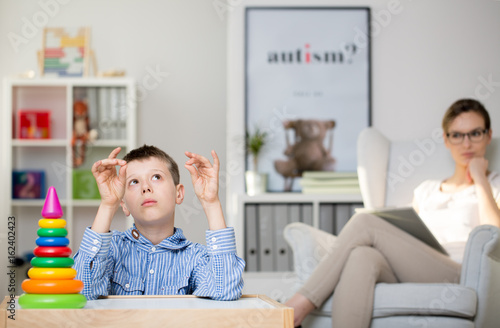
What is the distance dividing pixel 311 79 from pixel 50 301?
2.92 meters

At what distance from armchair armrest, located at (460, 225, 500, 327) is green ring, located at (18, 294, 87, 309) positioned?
4.78ft

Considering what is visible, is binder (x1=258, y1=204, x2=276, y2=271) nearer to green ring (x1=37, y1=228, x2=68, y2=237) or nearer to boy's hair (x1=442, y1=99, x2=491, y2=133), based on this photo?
boy's hair (x1=442, y1=99, x2=491, y2=133)

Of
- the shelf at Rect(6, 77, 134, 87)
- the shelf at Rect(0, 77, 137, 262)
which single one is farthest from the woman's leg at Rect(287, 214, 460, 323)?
the shelf at Rect(6, 77, 134, 87)

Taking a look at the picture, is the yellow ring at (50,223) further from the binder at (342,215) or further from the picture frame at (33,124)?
the picture frame at (33,124)

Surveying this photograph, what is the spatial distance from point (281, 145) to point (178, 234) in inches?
91.9

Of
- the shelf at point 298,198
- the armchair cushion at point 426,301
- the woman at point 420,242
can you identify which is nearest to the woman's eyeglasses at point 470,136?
the woman at point 420,242

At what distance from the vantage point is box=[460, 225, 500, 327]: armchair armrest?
1.93 m

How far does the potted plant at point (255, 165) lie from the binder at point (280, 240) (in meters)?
0.17

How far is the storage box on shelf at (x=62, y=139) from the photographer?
3.84 meters

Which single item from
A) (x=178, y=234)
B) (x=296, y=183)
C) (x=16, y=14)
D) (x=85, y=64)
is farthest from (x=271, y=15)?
(x=178, y=234)

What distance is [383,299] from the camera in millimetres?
1963

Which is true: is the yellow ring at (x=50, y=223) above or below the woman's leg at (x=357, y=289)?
above

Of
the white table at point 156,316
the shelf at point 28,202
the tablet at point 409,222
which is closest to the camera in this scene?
the white table at point 156,316

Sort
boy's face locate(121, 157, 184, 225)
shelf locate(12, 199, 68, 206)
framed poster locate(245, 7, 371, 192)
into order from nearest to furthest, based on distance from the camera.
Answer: boy's face locate(121, 157, 184, 225) → framed poster locate(245, 7, 371, 192) → shelf locate(12, 199, 68, 206)
